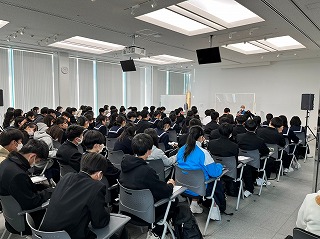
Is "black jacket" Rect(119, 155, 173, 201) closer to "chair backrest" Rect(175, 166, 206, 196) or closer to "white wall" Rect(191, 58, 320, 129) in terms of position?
"chair backrest" Rect(175, 166, 206, 196)

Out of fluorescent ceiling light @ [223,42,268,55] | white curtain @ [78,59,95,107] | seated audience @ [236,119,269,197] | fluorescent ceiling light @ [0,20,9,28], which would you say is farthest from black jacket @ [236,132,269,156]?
white curtain @ [78,59,95,107]

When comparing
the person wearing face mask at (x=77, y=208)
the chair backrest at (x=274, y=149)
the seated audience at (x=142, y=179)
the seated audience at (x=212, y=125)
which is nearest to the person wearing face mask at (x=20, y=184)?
the person wearing face mask at (x=77, y=208)

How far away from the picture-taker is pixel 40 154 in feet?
7.57

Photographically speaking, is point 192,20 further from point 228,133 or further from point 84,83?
point 84,83

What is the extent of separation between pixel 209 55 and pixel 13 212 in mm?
5579

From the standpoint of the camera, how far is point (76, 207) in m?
1.58

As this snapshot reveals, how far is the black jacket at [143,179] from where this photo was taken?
2205 mm

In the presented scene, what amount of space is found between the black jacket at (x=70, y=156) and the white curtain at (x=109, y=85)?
8.41 meters

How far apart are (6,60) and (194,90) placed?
30.0ft

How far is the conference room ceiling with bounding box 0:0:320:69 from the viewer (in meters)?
4.32

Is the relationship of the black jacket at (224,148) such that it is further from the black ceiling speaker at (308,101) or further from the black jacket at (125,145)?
the black ceiling speaker at (308,101)

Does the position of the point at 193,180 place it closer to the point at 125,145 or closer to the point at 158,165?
the point at 158,165

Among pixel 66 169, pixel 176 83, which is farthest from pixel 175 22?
pixel 176 83

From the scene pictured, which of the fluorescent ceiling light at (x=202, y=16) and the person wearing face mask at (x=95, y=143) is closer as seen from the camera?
the person wearing face mask at (x=95, y=143)
